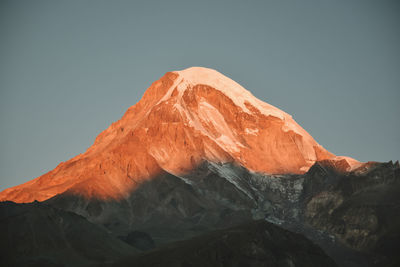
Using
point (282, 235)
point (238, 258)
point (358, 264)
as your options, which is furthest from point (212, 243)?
Answer: point (358, 264)

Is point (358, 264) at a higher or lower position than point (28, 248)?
lower

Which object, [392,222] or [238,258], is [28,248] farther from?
[392,222]

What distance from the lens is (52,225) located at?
536ft

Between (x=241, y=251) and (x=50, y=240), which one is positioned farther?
(x=50, y=240)

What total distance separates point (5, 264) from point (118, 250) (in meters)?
29.4

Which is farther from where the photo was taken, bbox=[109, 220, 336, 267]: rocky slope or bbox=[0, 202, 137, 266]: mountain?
bbox=[0, 202, 137, 266]: mountain

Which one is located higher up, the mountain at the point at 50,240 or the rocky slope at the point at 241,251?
the mountain at the point at 50,240

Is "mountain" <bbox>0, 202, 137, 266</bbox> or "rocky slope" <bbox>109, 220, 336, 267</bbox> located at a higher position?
"mountain" <bbox>0, 202, 137, 266</bbox>

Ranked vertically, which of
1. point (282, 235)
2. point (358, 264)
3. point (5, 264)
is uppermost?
point (5, 264)

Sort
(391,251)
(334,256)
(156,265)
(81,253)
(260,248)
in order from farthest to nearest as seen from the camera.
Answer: (334,256) → (391,251) → (81,253) → (260,248) → (156,265)

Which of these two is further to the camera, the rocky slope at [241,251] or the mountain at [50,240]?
the mountain at [50,240]

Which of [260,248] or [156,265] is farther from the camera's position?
[260,248]

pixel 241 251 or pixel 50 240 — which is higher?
pixel 50 240

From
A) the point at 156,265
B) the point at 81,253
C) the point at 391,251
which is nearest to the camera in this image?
the point at 156,265
